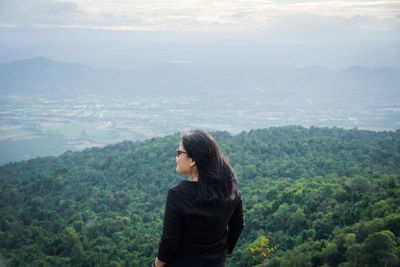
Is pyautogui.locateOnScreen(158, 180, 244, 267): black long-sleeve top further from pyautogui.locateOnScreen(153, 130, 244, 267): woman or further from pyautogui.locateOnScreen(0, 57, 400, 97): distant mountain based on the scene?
pyautogui.locateOnScreen(0, 57, 400, 97): distant mountain

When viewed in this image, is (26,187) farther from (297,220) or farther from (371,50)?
(371,50)

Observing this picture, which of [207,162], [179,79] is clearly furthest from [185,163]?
[179,79]

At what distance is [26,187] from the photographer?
20703mm

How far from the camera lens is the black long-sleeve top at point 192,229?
1732 mm

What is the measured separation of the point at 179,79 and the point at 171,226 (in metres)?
121

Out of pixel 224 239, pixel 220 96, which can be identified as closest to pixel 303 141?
pixel 224 239

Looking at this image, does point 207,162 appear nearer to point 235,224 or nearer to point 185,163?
point 185,163

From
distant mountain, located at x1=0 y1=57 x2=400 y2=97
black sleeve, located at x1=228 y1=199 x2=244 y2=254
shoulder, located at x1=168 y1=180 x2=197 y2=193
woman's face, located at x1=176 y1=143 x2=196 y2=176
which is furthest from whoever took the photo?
distant mountain, located at x1=0 y1=57 x2=400 y2=97

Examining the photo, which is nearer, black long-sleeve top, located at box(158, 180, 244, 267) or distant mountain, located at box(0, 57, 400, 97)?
black long-sleeve top, located at box(158, 180, 244, 267)

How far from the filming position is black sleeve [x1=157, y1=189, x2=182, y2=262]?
1.73 m

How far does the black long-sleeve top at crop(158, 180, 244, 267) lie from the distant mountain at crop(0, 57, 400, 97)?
363ft

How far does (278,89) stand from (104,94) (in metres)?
56.7

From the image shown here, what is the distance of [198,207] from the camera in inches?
68.6

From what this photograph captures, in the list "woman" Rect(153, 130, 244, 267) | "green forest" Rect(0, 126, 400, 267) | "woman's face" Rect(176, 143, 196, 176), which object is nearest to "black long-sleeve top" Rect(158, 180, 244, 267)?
"woman" Rect(153, 130, 244, 267)
